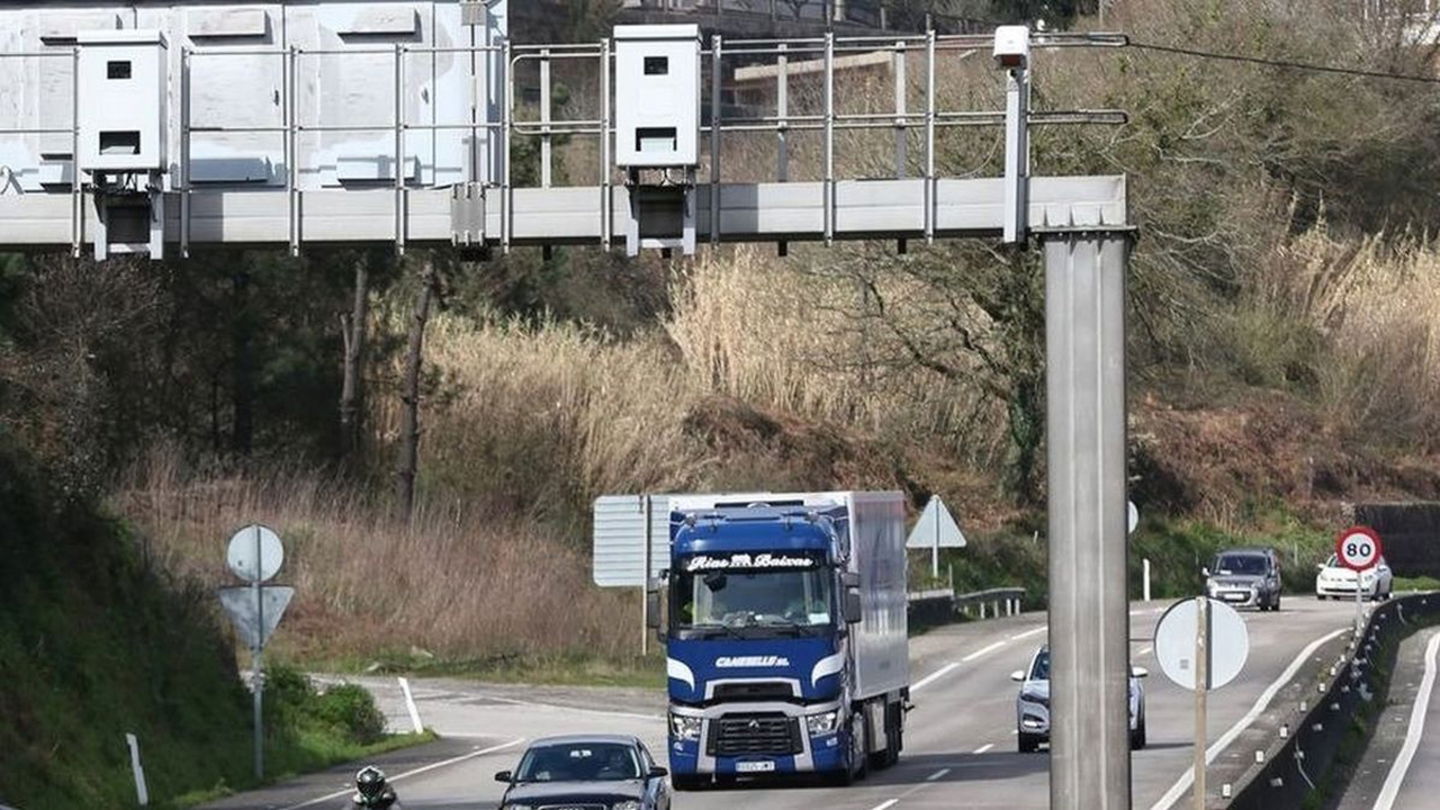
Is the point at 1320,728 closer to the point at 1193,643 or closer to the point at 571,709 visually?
the point at 1193,643

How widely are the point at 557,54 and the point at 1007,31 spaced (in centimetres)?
384

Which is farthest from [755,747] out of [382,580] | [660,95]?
[382,580]

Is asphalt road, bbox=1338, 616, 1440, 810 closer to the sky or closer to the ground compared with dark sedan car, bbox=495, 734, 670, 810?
closer to the ground

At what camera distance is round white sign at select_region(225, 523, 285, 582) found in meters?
33.2

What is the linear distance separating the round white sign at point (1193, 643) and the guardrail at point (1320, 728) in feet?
3.79

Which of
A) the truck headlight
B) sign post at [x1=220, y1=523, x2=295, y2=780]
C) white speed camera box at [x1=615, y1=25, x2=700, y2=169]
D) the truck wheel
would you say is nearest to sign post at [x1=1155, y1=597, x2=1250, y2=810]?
white speed camera box at [x1=615, y1=25, x2=700, y2=169]

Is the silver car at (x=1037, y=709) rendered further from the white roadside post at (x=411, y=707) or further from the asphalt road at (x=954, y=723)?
the white roadside post at (x=411, y=707)

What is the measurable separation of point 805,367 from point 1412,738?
3330 centimetres

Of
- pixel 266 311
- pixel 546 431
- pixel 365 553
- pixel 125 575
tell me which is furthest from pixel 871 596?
pixel 546 431

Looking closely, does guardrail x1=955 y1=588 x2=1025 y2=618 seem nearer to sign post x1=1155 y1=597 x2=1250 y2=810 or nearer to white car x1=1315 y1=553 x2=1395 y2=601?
white car x1=1315 y1=553 x2=1395 y2=601

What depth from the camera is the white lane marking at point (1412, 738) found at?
110ft

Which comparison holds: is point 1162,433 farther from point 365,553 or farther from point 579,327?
point 365,553

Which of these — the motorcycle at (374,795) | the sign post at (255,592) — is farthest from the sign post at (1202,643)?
the sign post at (255,592)

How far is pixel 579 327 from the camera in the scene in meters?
69.2
